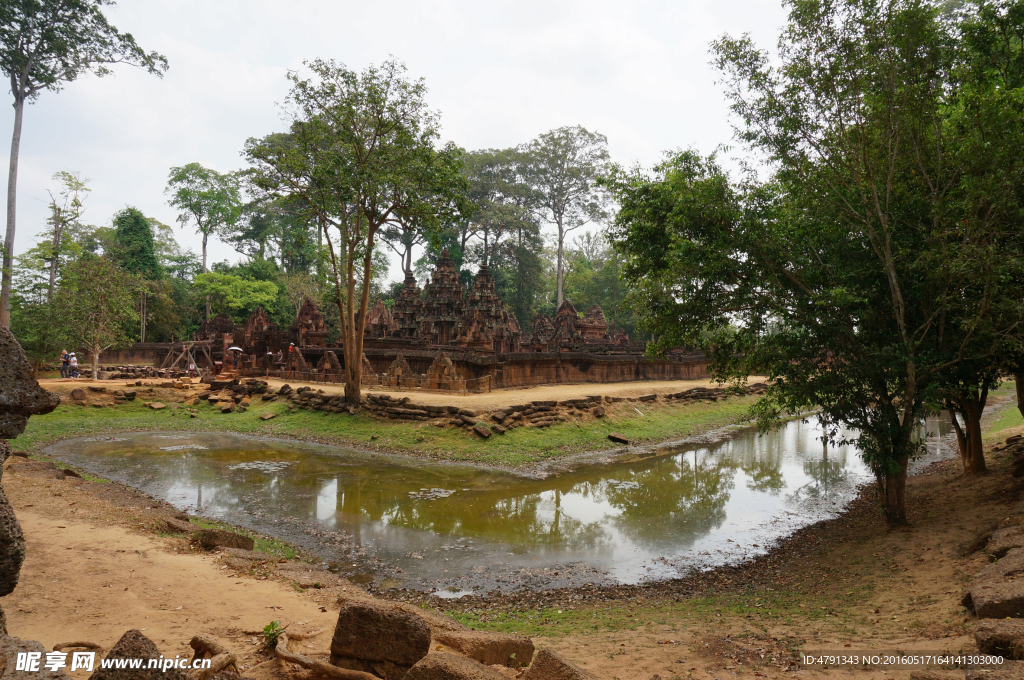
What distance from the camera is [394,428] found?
17562mm

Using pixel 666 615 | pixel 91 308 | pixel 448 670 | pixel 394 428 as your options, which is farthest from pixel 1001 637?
pixel 91 308

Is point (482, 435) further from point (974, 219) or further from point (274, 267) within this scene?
point (274, 267)

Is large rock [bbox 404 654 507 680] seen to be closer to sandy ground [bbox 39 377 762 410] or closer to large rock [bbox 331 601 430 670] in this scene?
large rock [bbox 331 601 430 670]

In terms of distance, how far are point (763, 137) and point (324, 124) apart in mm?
14289

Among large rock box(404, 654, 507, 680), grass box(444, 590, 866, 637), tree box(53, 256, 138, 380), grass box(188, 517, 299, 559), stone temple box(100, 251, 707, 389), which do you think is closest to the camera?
large rock box(404, 654, 507, 680)

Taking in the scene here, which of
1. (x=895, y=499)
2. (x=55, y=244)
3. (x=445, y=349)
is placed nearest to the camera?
(x=895, y=499)

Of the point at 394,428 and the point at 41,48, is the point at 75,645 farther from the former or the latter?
the point at 41,48

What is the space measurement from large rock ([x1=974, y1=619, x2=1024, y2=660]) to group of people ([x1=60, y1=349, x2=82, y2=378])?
30308 mm

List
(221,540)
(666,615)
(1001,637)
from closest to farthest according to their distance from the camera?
(1001,637) < (666,615) < (221,540)

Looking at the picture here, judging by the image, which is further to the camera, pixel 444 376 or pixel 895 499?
pixel 444 376

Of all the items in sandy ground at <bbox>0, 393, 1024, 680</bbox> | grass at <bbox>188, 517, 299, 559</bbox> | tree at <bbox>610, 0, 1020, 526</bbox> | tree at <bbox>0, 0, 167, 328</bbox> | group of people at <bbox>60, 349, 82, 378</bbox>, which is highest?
tree at <bbox>0, 0, 167, 328</bbox>

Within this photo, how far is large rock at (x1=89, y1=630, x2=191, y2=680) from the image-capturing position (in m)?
2.60

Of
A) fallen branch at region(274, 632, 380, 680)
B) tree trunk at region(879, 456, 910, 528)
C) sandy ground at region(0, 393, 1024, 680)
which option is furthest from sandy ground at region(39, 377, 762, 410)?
fallen branch at region(274, 632, 380, 680)

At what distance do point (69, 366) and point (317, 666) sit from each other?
2751 centimetres
